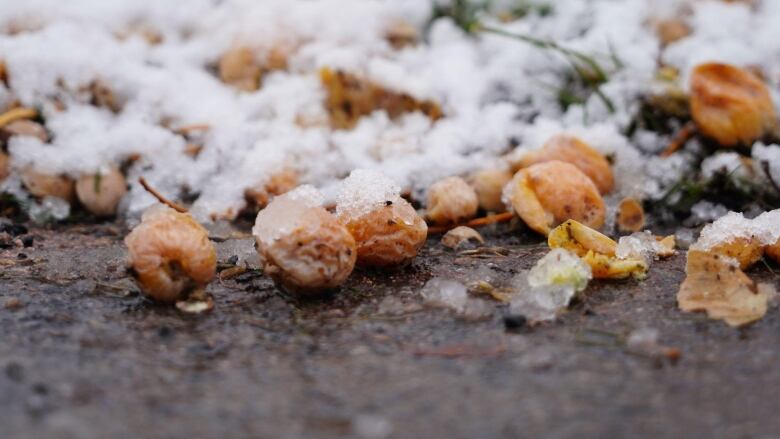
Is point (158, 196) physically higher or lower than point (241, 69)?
lower

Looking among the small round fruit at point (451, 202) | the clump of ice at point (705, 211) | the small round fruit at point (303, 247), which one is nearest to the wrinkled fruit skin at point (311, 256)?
the small round fruit at point (303, 247)

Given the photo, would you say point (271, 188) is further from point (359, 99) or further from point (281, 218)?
point (281, 218)

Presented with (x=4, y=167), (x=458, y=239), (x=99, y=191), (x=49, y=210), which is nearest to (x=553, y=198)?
(x=458, y=239)

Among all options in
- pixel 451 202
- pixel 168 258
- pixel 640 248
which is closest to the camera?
Result: pixel 168 258

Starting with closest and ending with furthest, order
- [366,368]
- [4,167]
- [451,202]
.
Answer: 1. [366,368]
2. [451,202]
3. [4,167]

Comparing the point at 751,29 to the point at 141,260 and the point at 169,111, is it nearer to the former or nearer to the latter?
the point at 169,111

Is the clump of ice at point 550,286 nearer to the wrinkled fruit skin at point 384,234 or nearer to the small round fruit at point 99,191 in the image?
the wrinkled fruit skin at point 384,234
